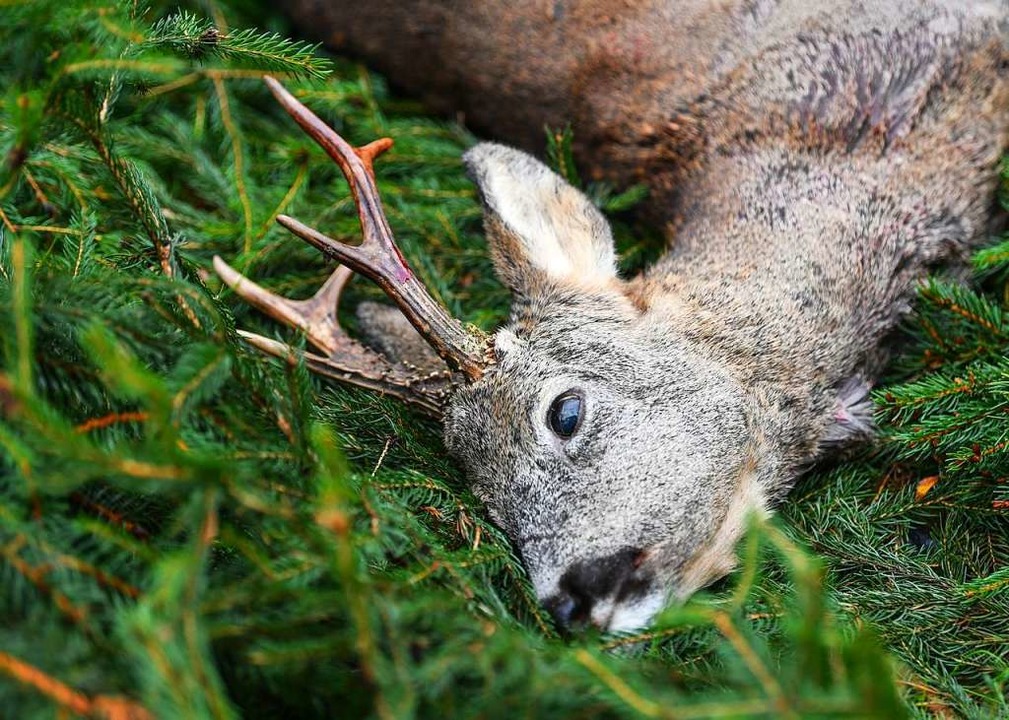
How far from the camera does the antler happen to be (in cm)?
253

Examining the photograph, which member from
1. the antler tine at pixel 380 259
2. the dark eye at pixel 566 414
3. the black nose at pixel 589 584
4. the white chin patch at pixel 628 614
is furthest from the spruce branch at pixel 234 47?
the white chin patch at pixel 628 614

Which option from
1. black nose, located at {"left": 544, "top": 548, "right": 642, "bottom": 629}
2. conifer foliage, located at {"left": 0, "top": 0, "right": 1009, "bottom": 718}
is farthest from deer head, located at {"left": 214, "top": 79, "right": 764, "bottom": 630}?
conifer foliage, located at {"left": 0, "top": 0, "right": 1009, "bottom": 718}

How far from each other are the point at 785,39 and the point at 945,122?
57cm

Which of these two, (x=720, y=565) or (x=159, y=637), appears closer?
(x=159, y=637)

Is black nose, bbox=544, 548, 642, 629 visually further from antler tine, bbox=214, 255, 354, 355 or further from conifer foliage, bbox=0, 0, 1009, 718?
antler tine, bbox=214, 255, 354, 355

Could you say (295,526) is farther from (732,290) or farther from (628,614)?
(732,290)

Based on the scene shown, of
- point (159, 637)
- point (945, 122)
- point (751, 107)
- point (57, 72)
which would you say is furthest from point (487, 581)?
point (945, 122)

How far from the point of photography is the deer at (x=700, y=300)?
7.88ft

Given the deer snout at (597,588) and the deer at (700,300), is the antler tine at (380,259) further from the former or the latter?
the deer snout at (597,588)

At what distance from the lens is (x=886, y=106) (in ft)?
9.93

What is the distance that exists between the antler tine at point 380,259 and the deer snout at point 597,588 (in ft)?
2.02

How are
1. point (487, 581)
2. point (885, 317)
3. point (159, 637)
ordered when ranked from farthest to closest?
point (885, 317) → point (487, 581) → point (159, 637)

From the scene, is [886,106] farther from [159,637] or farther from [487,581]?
[159,637]

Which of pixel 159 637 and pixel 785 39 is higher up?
pixel 785 39
